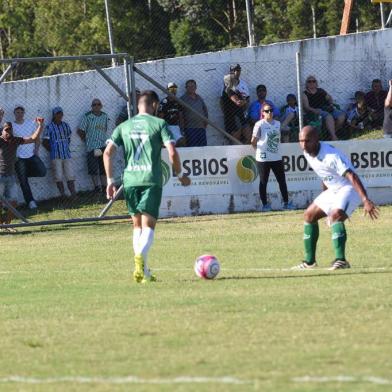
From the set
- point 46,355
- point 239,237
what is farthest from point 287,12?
point 46,355

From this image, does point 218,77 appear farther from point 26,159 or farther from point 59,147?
point 26,159

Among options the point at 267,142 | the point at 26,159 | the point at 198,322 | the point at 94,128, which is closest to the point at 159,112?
the point at 94,128

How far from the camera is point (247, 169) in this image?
2256 cm

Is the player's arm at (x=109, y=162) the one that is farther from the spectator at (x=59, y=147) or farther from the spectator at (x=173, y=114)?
the spectator at (x=59, y=147)

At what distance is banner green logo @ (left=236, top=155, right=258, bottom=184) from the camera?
22.5 m

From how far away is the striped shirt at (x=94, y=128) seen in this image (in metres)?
23.8

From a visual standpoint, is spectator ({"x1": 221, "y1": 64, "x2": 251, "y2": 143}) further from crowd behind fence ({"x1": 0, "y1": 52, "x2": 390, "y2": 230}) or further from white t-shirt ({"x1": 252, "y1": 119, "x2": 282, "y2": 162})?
white t-shirt ({"x1": 252, "y1": 119, "x2": 282, "y2": 162})

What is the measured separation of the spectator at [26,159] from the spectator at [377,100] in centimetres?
749

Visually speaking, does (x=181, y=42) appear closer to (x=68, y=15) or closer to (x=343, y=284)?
(x=68, y=15)

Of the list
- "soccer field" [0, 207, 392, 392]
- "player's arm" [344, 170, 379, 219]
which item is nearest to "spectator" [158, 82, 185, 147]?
"soccer field" [0, 207, 392, 392]

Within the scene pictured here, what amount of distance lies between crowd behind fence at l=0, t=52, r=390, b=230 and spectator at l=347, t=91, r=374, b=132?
0.07 ft

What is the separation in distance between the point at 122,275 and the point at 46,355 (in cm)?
519

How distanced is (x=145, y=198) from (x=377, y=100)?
14.3 metres

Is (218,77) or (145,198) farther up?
(218,77)
